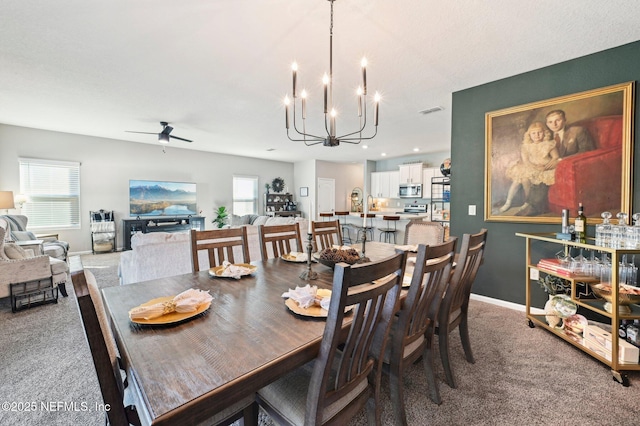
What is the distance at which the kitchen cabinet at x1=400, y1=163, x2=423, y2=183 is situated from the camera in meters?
8.11

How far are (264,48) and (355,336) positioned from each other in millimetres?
2602

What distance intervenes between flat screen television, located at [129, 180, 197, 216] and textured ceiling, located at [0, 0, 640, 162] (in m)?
2.56

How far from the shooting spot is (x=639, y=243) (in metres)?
1.94

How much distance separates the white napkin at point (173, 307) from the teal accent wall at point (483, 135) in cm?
330

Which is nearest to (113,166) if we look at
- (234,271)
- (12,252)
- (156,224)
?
(156,224)

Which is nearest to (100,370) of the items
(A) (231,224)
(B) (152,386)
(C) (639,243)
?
(B) (152,386)

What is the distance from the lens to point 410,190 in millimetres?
8281

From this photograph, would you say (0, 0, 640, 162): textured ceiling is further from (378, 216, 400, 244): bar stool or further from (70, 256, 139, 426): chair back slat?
(378, 216, 400, 244): bar stool

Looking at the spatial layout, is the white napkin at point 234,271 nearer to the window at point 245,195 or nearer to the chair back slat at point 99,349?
the chair back slat at point 99,349

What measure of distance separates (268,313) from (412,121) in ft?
15.1

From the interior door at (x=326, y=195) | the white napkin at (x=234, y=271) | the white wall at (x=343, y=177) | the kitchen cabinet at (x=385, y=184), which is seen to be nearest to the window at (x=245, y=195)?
the interior door at (x=326, y=195)

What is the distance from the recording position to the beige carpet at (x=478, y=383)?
1.58m

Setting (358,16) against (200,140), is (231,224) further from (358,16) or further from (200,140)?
(358,16)

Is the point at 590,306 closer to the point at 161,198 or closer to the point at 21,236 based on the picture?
the point at 21,236
